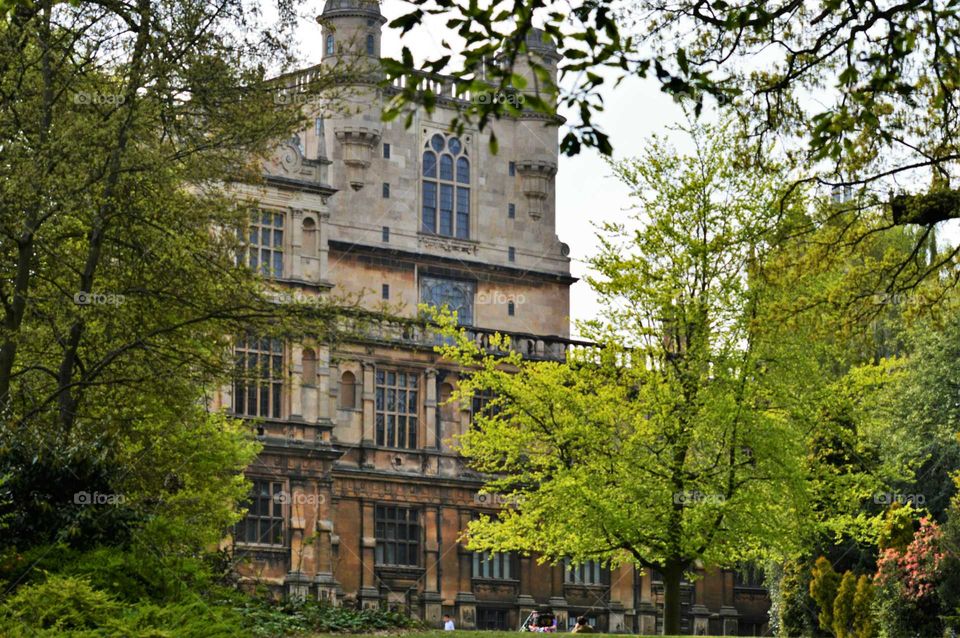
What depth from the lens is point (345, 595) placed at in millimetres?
50250

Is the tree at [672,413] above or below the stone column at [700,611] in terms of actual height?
above

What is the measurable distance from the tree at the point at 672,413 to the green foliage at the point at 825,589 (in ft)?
35.8

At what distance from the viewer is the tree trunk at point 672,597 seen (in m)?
29.8

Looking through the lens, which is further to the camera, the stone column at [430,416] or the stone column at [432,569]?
the stone column at [430,416]

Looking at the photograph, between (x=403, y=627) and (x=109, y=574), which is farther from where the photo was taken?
(x=403, y=627)

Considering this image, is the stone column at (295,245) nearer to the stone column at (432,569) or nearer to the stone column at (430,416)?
the stone column at (430,416)

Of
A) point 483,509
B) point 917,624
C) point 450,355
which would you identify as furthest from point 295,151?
point 917,624

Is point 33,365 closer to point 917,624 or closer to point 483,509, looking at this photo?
point 917,624

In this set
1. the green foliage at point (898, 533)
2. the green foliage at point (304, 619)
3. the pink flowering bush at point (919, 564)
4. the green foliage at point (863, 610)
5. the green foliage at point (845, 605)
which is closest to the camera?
the green foliage at point (304, 619)

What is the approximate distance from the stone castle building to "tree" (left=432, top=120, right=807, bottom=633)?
1734 cm

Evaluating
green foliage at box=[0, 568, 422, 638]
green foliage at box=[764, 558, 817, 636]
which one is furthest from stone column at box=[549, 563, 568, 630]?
green foliage at box=[0, 568, 422, 638]

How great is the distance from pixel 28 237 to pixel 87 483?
4.46 metres

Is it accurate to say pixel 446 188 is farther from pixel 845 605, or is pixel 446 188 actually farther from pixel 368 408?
pixel 845 605

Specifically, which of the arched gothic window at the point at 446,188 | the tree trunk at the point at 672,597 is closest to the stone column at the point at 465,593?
the arched gothic window at the point at 446,188
